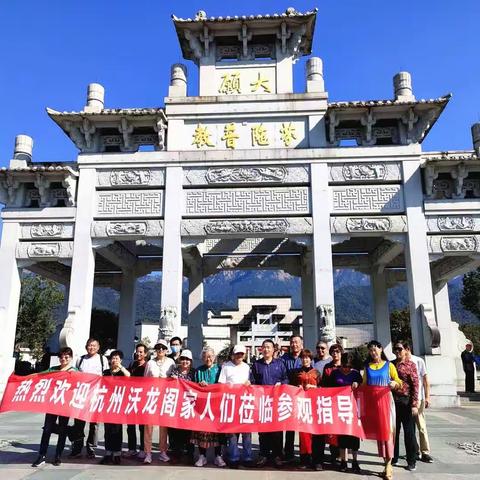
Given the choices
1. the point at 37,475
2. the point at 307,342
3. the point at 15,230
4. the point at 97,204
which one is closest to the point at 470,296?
the point at 307,342

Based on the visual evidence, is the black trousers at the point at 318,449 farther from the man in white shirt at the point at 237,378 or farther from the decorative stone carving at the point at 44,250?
the decorative stone carving at the point at 44,250

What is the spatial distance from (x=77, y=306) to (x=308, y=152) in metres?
7.41

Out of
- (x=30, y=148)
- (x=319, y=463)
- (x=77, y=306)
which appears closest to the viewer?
(x=319, y=463)

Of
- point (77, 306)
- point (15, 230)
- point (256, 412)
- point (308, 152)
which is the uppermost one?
point (308, 152)

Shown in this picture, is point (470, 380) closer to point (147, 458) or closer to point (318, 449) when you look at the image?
point (318, 449)

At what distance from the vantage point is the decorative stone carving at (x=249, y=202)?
11.9 m

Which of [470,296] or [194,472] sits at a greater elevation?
[470,296]

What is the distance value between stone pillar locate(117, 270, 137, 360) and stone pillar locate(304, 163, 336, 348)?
667 cm

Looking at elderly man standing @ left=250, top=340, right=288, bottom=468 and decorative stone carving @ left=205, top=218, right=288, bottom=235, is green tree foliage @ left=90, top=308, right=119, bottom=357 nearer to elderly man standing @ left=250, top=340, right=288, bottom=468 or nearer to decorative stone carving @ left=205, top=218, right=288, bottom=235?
decorative stone carving @ left=205, top=218, right=288, bottom=235

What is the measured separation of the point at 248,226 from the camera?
11.8 metres

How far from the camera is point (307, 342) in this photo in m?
13.7

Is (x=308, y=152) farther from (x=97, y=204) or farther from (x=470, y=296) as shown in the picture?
(x=470, y=296)

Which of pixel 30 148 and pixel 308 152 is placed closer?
pixel 308 152

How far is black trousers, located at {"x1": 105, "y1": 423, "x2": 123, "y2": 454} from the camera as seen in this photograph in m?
5.18
